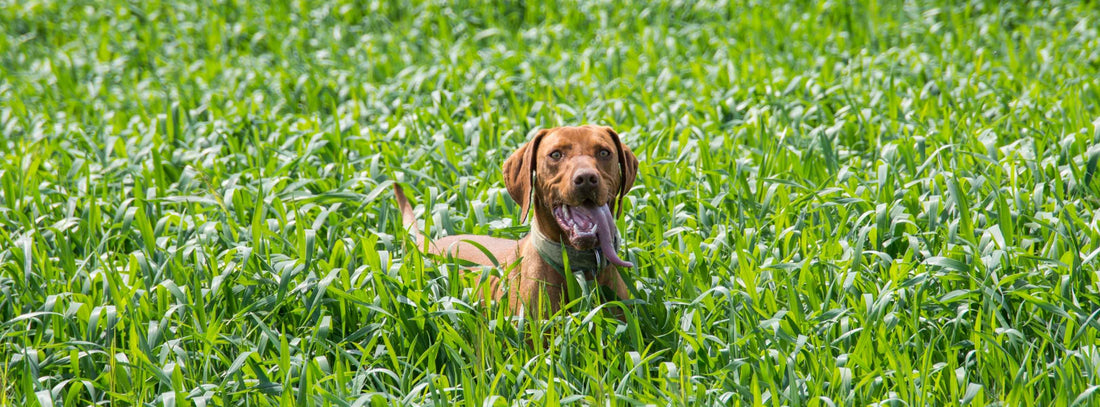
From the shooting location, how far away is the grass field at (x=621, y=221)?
10.1 feet

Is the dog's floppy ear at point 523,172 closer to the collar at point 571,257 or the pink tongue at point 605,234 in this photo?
the collar at point 571,257

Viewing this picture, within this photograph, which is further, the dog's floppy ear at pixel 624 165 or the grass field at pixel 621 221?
the dog's floppy ear at pixel 624 165

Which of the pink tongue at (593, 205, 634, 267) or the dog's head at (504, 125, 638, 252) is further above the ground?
the dog's head at (504, 125, 638, 252)

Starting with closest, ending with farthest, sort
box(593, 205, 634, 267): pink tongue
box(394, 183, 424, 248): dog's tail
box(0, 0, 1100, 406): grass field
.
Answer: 1. box(0, 0, 1100, 406): grass field
2. box(593, 205, 634, 267): pink tongue
3. box(394, 183, 424, 248): dog's tail

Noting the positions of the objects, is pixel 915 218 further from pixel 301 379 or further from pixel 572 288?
pixel 301 379

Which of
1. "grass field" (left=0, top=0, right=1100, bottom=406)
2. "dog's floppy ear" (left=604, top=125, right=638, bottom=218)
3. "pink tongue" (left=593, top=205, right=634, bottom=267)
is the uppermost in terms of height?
"dog's floppy ear" (left=604, top=125, right=638, bottom=218)

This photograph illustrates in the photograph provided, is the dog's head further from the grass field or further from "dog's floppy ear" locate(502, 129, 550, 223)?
the grass field

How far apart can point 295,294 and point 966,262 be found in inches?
92.4

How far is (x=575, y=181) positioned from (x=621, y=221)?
87 centimetres

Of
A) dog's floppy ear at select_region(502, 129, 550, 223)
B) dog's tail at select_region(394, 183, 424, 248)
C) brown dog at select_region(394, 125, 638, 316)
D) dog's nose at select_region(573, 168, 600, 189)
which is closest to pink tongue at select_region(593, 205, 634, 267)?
brown dog at select_region(394, 125, 638, 316)

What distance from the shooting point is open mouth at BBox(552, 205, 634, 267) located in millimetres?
3188

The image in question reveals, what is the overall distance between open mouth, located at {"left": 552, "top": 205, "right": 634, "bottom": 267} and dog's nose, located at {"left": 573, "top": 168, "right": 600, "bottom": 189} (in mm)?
113

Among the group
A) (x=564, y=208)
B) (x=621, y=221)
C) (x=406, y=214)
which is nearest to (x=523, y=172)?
(x=564, y=208)

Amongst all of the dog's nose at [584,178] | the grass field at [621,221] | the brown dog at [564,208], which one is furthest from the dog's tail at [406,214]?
the dog's nose at [584,178]
